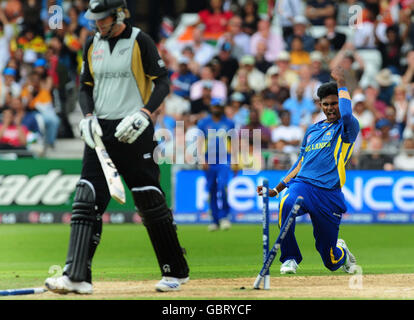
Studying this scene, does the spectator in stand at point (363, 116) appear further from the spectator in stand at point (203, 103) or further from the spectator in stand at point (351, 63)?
the spectator in stand at point (203, 103)

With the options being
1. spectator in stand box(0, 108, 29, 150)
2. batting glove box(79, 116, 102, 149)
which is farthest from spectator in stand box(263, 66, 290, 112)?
batting glove box(79, 116, 102, 149)

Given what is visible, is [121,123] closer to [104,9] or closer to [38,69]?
[104,9]

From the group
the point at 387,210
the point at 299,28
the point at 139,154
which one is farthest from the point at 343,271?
the point at 299,28

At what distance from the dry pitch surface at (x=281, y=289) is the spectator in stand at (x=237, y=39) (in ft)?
45.7

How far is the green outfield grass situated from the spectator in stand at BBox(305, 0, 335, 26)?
713 cm

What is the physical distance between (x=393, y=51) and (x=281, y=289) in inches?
640

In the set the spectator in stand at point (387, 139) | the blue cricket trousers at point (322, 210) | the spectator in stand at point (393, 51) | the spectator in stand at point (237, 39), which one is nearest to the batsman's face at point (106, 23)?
the blue cricket trousers at point (322, 210)

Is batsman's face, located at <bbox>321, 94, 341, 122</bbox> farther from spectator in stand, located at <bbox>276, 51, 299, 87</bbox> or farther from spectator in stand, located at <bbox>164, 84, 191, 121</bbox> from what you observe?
spectator in stand, located at <bbox>276, 51, 299, 87</bbox>

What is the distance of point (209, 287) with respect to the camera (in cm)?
902

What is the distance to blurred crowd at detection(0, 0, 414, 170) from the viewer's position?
20938 millimetres

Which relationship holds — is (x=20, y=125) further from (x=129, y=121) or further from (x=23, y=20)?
(x=129, y=121)

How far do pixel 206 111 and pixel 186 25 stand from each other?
4.82m

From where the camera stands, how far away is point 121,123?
8.11 metres

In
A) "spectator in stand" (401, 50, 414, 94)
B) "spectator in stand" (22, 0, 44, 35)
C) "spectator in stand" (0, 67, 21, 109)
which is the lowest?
"spectator in stand" (0, 67, 21, 109)
